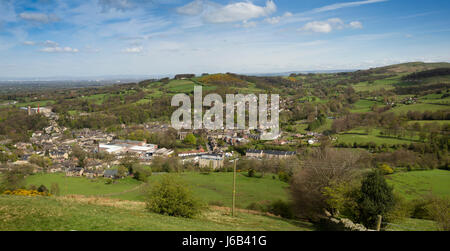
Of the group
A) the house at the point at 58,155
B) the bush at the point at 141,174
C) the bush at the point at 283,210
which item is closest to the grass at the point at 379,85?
the bush at the point at 141,174

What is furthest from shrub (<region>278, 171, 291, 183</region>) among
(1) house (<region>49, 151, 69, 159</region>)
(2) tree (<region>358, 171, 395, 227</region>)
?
(1) house (<region>49, 151, 69, 159</region>)

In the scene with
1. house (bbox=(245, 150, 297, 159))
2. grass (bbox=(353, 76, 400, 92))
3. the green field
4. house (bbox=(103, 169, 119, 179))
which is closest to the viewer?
the green field

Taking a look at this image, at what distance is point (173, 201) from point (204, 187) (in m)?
18.0

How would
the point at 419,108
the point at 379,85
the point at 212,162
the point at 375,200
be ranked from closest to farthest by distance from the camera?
the point at 375,200 < the point at 212,162 < the point at 419,108 < the point at 379,85

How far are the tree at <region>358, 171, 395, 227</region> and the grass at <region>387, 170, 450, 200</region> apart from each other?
41.6 feet

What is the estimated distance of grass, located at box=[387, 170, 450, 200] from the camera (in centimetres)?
2288

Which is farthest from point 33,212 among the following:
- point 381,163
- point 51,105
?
point 51,105

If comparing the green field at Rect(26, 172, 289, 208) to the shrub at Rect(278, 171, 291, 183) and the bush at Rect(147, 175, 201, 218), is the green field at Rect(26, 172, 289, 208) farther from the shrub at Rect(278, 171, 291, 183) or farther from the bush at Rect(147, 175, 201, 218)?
the bush at Rect(147, 175, 201, 218)

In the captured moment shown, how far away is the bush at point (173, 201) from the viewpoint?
12445mm

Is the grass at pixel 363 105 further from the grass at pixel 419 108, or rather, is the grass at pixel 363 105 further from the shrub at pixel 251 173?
the shrub at pixel 251 173

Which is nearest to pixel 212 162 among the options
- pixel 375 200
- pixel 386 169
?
pixel 386 169

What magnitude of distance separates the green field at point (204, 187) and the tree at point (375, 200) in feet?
38.7

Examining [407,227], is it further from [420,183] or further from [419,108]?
[419,108]

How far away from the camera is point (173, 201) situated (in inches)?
491
